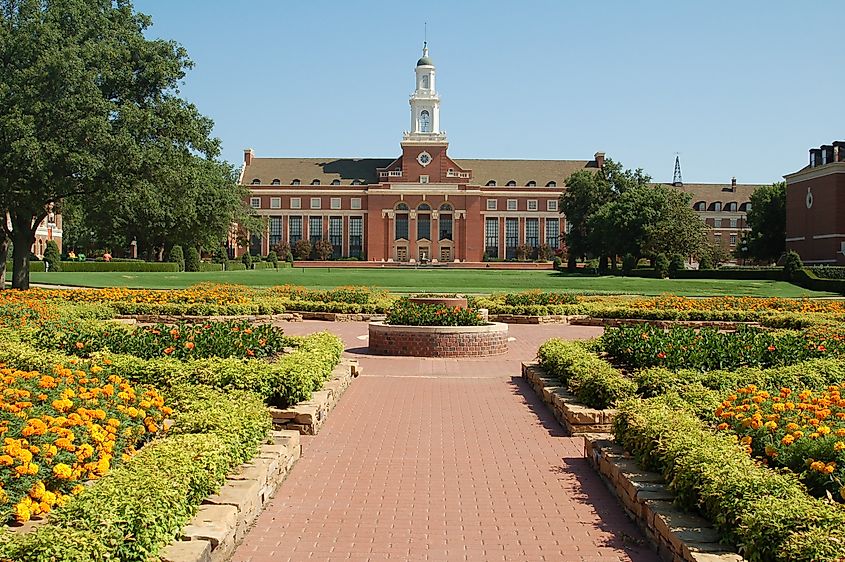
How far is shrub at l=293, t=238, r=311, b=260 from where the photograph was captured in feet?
329

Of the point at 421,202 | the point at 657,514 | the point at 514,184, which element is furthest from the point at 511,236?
the point at 657,514

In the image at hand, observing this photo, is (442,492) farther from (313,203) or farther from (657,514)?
(313,203)

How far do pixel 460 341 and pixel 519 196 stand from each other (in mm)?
89459

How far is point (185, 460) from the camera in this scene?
524 cm

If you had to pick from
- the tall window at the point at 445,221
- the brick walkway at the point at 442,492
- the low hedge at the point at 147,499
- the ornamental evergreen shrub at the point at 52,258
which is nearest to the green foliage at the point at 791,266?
the brick walkway at the point at 442,492

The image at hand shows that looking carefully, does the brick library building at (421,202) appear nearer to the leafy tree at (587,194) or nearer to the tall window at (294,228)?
the tall window at (294,228)

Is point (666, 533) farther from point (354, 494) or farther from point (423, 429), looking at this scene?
point (423, 429)

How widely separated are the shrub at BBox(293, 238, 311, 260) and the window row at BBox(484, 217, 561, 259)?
2101 cm

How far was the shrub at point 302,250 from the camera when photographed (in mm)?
100375

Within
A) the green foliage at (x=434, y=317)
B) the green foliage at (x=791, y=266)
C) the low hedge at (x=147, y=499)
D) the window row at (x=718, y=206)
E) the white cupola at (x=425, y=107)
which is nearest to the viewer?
the low hedge at (x=147, y=499)

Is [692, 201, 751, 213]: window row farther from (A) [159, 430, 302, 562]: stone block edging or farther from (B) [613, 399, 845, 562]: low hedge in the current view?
(A) [159, 430, 302, 562]: stone block edging

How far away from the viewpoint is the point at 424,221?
102 m

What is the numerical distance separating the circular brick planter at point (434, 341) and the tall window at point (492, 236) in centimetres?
8821

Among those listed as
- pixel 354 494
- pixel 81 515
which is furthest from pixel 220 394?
pixel 81 515
